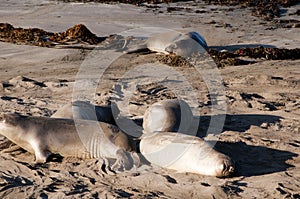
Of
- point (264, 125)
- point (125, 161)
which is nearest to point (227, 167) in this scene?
point (125, 161)

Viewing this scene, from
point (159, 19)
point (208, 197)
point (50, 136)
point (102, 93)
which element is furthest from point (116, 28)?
point (208, 197)

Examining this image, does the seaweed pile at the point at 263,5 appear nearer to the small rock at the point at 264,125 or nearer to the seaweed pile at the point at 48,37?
the seaweed pile at the point at 48,37

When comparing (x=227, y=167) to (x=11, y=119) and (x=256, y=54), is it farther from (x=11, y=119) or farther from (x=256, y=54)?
(x=256, y=54)

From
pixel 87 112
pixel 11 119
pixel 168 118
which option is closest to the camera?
pixel 11 119

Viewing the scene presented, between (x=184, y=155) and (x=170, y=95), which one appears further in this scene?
(x=170, y=95)

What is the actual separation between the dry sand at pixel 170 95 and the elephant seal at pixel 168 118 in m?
0.36

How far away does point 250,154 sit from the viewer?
19.7 ft

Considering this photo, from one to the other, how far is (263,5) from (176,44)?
22.7 ft

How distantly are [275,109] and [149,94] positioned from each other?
6.19ft

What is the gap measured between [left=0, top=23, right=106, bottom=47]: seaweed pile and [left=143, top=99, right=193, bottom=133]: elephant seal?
5.27 meters

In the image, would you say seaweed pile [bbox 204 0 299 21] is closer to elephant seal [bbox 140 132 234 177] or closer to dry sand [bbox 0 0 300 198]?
dry sand [bbox 0 0 300 198]

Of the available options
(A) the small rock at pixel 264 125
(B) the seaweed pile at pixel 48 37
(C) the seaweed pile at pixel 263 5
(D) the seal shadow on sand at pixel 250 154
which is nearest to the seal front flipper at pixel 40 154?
(D) the seal shadow on sand at pixel 250 154

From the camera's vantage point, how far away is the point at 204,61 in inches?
403

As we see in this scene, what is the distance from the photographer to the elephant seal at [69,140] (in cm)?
576
